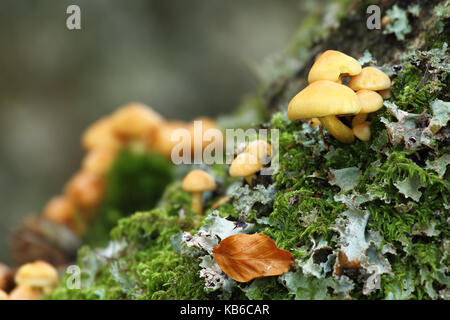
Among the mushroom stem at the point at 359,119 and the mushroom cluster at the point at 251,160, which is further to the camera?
the mushroom cluster at the point at 251,160

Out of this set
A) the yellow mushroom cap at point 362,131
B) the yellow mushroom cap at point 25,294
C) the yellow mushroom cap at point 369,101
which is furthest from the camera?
the yellow mushroom cap at point 25,294

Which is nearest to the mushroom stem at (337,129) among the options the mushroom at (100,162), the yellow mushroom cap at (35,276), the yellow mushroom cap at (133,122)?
the yellow mushroom cap at (35,276)

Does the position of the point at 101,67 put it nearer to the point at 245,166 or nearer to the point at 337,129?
the point at 245,166

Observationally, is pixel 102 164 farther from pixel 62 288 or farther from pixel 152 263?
pixel 152 263

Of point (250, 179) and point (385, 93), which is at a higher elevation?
point (385, 93)

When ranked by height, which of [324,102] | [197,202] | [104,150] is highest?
[104,150]

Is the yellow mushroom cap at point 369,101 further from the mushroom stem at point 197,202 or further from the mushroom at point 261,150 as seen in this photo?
the mushroom stem at point 197,202

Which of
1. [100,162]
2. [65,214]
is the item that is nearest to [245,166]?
[100,162]

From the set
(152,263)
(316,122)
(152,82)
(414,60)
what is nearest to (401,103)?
(414,60)
